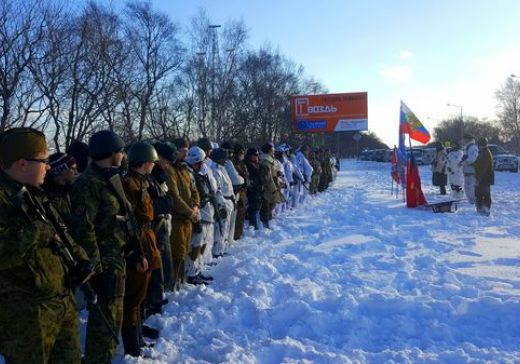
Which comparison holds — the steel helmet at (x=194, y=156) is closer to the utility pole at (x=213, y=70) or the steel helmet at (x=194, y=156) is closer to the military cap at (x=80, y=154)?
the military cap at (x=80, y=154)

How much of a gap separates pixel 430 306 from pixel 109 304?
323cm

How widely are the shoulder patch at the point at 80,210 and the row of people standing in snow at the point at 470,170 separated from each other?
10.8 meters

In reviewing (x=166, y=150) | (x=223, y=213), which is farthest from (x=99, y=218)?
(x=223, y=213)

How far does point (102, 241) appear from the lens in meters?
3.45

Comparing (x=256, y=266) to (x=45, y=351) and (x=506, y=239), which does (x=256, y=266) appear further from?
(x=506, y=239)

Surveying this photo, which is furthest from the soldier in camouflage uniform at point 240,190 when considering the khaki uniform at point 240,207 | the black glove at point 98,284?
the black glove at point 98,284

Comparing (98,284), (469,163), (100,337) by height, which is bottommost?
(100,337)

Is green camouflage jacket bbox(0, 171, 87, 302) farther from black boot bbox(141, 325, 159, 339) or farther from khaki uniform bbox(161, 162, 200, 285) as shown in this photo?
khaki uniform bbox(161, 162, 200, 285)

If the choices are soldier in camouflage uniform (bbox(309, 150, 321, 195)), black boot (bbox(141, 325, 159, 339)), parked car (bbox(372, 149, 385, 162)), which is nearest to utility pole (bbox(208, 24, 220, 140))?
soldier in camouflage uniform (bbox(309, 150, 321, 195))

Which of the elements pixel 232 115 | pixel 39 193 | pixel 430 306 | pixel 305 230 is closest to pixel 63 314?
pixel 39 193

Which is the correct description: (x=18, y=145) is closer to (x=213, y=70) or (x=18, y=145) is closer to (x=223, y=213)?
(x=223, y=213)

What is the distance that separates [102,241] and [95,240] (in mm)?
178

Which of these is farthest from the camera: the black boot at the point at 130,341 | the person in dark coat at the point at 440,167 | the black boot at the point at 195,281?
the person in dark coat at the point at 440,167

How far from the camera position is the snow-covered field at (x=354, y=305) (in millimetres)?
4047
